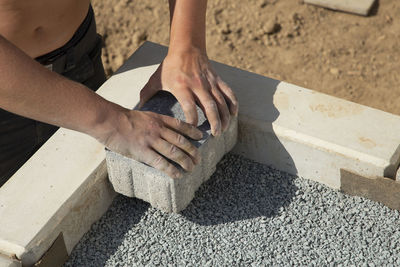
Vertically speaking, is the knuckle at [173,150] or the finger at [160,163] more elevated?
the knuckle at [173,150]

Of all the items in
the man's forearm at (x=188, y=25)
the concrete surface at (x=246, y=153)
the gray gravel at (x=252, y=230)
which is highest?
the man's forearm at (x=188, y=25)

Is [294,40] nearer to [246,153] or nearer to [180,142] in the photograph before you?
[246,153]

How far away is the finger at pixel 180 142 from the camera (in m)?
2.58

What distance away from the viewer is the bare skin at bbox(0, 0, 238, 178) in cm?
241

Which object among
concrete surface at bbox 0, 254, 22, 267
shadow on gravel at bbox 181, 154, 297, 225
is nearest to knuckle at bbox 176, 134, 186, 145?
shadow on gravel at bbox 181, 154, 297, 225

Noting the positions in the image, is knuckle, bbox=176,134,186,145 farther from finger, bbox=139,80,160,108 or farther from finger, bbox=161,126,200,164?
finger, bbox=139,80,160,108

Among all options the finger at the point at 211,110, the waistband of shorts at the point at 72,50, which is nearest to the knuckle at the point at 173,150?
the finger at the point at 211,110

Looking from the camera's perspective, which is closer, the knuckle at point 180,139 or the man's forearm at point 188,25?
the knuckle at point 180,139

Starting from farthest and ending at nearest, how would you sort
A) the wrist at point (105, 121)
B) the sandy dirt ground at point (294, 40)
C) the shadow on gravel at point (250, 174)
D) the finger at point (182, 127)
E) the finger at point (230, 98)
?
the sandy dirt ground at point (294, 40), the shadow on gravel at point (250, 174), the finger at point (230, 98), the finger at point (182, 127), the wrist at point (105, 121)

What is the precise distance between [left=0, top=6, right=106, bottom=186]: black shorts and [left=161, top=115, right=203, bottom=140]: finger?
73 centimetres

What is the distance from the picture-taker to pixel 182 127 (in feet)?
8.72

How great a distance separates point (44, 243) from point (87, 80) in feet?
3.32

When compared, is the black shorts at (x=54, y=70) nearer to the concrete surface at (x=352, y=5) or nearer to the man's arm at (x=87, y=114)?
the man's arm at (x=87, y=114)

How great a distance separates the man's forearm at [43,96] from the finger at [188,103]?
13.4 inches
